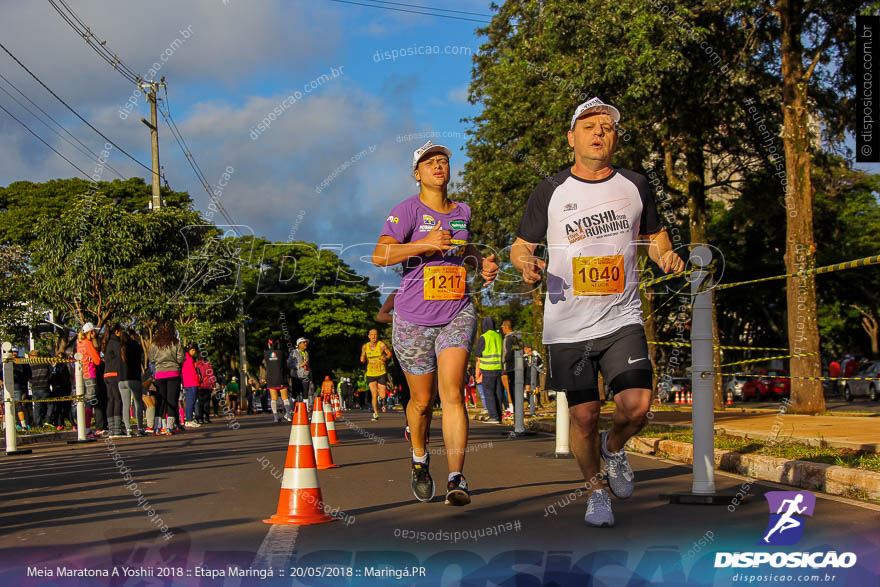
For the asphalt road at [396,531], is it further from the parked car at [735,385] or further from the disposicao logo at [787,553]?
the parked car at [735,385]

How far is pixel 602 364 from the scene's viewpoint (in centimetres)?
553

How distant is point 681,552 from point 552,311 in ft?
5.21

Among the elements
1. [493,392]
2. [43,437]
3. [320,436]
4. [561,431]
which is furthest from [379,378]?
[320,436]

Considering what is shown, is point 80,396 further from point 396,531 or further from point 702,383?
point 702,383

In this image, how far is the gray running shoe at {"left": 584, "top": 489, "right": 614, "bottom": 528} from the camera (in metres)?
5.32

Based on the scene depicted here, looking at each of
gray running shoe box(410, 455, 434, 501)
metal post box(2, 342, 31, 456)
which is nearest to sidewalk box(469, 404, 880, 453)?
gray running shoe box(410, 455, 434, 501)

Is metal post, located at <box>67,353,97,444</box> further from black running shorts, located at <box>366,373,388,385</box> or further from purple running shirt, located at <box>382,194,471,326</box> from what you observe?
purple running shirt, located at <box>382,194,471,326</box>

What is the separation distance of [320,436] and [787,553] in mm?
5051

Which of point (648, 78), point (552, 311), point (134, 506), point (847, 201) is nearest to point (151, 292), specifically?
point (648, 78)

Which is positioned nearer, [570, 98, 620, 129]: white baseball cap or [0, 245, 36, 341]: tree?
[570, 98, 620, 129]: white baseball cap

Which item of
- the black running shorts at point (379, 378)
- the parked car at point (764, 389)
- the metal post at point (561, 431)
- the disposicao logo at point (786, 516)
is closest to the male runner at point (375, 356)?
the black running shorts at point (379, 378)

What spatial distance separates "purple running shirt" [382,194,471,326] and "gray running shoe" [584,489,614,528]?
1627 millimetres

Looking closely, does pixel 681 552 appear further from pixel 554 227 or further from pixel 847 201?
pixel 847 201

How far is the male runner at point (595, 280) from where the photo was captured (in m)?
5.42
